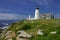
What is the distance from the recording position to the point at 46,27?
4519cm

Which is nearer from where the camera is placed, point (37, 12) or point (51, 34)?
point (51, 34)

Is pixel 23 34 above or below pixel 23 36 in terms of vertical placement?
above

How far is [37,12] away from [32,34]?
A: 25432 millimetres

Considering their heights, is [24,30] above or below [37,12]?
below

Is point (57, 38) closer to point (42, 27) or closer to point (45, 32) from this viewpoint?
point (45, 32)

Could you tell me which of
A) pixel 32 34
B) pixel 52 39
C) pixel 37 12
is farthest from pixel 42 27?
pixel 37 12

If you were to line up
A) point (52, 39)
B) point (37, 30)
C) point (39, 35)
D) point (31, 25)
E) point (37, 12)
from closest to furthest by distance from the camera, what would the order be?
point (52, 39) < point (39, 35) < point (37, 30) < point (31, 25) < point (37, 12)

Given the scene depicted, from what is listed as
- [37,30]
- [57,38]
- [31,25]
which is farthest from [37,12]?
[57,38]

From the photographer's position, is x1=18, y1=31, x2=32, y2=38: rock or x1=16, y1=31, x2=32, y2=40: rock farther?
x1=18, y1=31, x2=32, y2=38: rock

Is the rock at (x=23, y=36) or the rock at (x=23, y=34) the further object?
the rock at (x=23, y=34)

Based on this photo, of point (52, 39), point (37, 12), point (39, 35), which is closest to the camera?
point (52, 39)

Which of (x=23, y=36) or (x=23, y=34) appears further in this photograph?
(x=23, y=34)

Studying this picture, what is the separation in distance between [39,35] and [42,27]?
4536mm

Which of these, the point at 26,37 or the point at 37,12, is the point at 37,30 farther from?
the point at 37,12
